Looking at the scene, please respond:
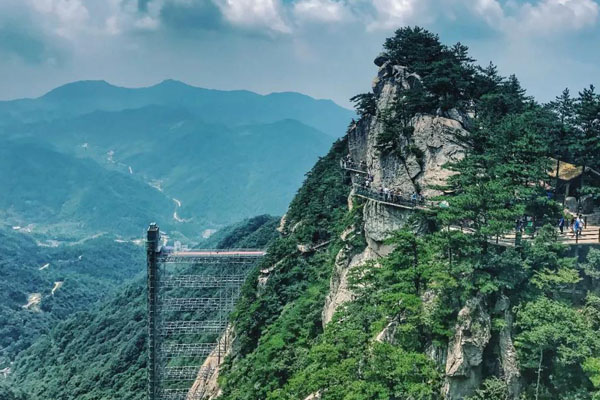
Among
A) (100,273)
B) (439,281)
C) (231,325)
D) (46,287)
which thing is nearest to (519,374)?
(439,281)

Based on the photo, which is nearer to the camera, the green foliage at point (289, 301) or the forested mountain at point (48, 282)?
the green foliage at point (289, 301)

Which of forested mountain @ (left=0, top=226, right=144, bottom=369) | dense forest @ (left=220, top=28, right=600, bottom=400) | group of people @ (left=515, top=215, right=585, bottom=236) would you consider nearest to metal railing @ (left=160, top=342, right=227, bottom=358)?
dense forest @ (left=220, top=28, right=600, bottom=400)

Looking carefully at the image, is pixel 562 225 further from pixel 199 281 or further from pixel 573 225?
pixel 199 281

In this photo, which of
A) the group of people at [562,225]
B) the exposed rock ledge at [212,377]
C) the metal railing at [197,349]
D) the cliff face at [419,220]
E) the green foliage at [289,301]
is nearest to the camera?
the cliff face at [419,220]

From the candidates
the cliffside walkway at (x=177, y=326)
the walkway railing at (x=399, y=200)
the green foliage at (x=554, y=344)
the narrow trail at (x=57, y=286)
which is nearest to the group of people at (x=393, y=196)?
the walkway railing at (x=399, y=200)

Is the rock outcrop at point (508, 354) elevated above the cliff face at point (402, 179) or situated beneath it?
situated beneath

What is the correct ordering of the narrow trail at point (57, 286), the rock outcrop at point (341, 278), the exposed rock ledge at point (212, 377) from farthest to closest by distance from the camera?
the narrow trail at point (57, 286)
the exposed rock ledge at point (212, 377)
the rock outcrop at point (341, 278)

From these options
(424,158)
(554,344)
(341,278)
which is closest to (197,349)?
(341,278)

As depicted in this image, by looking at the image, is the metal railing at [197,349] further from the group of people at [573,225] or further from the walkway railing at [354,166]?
the group of people at [573,225]
